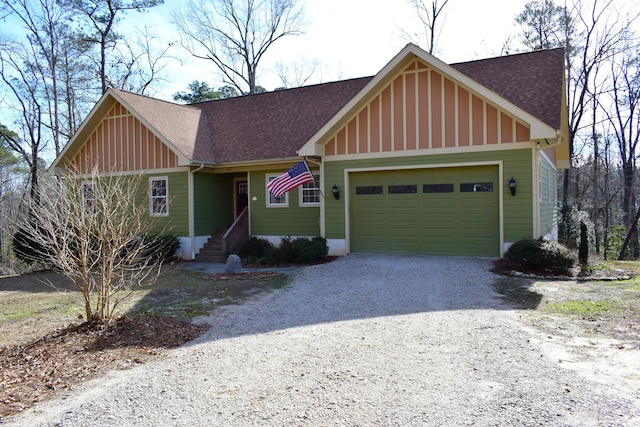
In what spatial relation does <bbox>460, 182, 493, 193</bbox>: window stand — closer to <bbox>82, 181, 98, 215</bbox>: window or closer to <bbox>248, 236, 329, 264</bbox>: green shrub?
<bbox>248, 236, 329, 264</bbox>: green shrub

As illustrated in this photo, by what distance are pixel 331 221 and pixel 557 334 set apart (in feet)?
27.7

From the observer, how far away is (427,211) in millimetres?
12945

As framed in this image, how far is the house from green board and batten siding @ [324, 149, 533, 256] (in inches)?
1.1

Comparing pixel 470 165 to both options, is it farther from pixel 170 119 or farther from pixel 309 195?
pixel 170 119

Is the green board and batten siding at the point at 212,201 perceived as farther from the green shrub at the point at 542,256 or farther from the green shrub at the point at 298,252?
the green shrub at the point at 542,256

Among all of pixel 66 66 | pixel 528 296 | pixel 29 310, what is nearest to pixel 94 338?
pixel 29 310

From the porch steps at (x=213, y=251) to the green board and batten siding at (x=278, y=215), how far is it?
1.27m

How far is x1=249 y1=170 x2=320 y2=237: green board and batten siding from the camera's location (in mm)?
15188

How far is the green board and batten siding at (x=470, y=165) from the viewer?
38.0 feet

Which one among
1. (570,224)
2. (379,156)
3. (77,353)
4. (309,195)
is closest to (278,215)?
(309,195)

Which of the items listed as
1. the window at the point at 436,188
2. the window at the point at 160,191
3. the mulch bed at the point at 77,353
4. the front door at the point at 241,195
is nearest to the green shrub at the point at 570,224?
the window at the point at 436,188

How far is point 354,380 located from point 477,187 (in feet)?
29.4

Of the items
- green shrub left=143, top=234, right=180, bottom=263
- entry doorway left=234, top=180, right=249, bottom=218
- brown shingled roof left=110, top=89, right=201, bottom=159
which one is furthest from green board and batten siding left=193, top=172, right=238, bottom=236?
brown shingled roof left=110, top=89, right=201, bottom=159

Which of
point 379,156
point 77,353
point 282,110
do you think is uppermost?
point 282,110
